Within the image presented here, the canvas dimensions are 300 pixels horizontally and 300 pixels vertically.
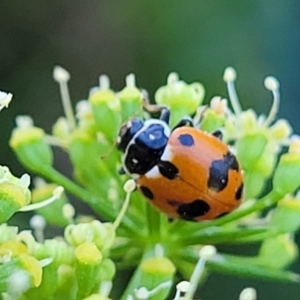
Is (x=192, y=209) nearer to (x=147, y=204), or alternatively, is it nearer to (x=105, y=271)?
(x=147, y=204)

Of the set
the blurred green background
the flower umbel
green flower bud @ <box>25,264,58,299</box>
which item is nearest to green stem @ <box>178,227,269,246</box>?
the flower umbel

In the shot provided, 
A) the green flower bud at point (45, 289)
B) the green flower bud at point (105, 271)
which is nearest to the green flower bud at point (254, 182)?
the green flower bud at point (105, 271)

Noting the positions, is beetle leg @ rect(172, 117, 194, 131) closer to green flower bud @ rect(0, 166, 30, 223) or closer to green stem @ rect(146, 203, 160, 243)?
green stem @ rect(146, 203, 160, 243)

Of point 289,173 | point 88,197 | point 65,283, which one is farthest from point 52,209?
point 289,173

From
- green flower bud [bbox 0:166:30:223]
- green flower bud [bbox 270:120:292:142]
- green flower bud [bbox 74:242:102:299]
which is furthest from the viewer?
green flower bud [bbox 270:120:292:142]

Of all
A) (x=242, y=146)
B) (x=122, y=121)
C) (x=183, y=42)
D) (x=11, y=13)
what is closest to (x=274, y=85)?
(x=242, y=146)

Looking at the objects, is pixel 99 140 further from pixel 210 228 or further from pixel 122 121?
pixel 210 228

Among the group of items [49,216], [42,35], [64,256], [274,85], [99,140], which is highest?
[42,35]
